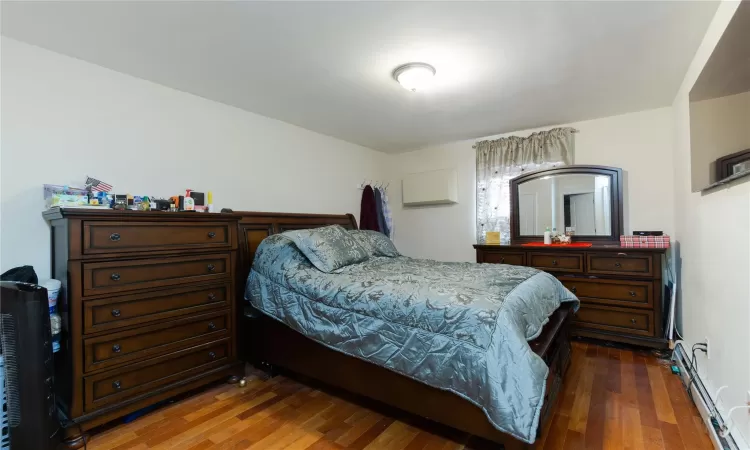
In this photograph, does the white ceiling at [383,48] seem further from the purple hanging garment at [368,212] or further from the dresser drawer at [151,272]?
the purple hanging garment at [368,212]

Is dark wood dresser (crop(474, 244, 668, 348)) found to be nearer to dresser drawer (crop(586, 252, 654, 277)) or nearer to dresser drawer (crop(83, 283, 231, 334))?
dresser drawer (crop(586, 252, 654, 277))

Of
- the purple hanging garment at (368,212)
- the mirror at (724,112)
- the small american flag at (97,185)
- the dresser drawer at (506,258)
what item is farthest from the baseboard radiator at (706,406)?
the small american flag at (97,185)

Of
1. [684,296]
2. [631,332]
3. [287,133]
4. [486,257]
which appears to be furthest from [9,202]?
[684,296]

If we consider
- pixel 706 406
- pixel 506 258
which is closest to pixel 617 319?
pixel 506 258

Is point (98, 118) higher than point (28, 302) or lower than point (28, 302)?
higher

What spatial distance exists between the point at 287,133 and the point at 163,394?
255 cm

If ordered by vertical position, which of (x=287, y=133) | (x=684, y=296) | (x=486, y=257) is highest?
(x=287, y=133)

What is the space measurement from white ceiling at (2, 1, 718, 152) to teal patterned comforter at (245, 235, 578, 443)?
1.28m

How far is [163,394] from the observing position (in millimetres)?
2020

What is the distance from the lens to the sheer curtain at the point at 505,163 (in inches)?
144

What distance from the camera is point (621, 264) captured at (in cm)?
299

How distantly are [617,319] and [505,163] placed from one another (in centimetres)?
195

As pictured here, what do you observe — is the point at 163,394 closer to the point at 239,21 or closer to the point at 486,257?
the point at 239,21

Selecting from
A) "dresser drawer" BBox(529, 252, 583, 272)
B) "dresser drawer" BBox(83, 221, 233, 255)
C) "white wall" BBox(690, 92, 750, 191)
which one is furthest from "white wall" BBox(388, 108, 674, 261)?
"dresser drawer" BBox(83, 221, 233, 255)
